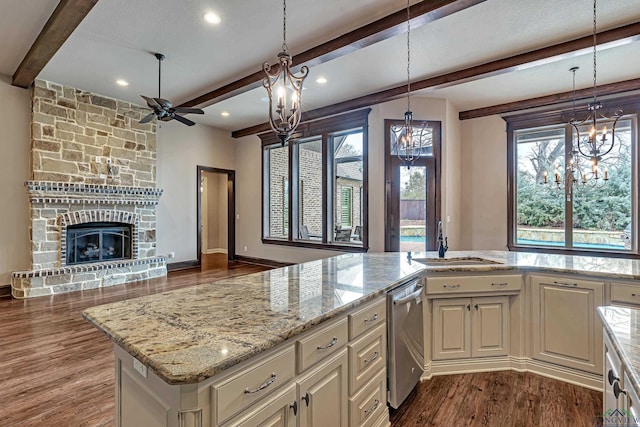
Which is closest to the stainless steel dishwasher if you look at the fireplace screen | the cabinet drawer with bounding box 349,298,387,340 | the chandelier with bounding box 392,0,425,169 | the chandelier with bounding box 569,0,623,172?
the cabinet drawer with bounding box 349,298,387,340

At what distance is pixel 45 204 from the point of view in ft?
16.3

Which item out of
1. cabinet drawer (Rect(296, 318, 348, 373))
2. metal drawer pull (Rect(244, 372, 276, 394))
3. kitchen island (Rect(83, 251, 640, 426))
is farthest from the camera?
cabinet drawer (Rect(296, 318, 348, 373))

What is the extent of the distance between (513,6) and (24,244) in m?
7.18

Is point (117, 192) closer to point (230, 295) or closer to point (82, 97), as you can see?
point (82, 97)

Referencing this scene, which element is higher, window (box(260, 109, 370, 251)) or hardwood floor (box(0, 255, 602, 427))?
window (box(260, 109, 370, 251))

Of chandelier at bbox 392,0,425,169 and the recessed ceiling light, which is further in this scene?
chandelier at bbox 392,0,425,169

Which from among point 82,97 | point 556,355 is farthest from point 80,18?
point 556,355

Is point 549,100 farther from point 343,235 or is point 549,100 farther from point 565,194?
point 343,235

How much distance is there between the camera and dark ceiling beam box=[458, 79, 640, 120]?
4672 mm

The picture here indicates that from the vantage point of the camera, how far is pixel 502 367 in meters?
2.69

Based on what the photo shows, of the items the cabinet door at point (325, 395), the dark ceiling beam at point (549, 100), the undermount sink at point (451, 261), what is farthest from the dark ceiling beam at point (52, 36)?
the dark ceiling beam at point (549, 100)

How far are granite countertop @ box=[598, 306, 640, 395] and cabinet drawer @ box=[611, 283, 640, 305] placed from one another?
1.03 meters

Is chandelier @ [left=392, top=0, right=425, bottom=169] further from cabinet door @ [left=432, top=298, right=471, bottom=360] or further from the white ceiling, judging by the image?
cabinet door @ [left=432, top=298, right=471, bottom=360]

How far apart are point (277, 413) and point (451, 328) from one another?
190 cm
